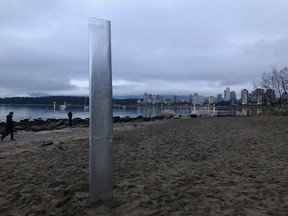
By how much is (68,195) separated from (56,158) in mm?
4270

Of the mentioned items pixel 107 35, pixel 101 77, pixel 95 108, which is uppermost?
pixel 107 35

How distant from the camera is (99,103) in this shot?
5113 millimetres

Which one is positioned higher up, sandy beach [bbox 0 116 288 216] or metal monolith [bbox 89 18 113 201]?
metal monolith [bbox 89 18 113 201]

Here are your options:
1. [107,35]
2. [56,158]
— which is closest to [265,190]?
[107,35]

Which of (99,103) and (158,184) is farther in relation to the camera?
(158,184)

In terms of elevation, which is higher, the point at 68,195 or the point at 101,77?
the point at 101,77

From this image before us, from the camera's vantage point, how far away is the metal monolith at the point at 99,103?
5.05 meters

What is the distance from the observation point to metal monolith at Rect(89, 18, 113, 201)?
5.05m

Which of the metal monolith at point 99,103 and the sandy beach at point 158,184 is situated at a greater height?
the metal monolith at point 99,103

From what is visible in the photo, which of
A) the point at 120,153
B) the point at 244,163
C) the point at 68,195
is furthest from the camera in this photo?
the point at 120,153

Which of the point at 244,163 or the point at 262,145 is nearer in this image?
the point at 244,163

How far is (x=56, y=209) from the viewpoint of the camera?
5098 mm

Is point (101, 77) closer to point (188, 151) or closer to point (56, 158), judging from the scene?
point (56, 158)

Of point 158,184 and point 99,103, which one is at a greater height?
point 99,103
